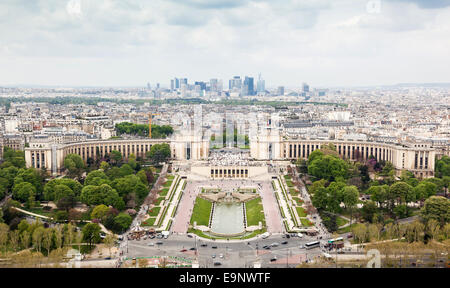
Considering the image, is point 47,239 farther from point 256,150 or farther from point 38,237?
point 256,150

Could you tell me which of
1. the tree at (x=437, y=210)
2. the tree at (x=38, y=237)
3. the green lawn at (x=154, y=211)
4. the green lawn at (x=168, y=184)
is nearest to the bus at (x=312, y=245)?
the tree at (x=437, y=210)

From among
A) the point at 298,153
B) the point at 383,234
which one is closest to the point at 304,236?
the point at 383,234

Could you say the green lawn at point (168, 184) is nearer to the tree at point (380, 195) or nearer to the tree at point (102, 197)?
the tree at point (102, 197)

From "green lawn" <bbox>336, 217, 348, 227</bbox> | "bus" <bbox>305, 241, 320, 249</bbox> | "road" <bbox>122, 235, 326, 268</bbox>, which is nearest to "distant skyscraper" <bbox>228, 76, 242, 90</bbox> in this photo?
"green lawn" <bbox>336, 217, 348, 227</bbox>

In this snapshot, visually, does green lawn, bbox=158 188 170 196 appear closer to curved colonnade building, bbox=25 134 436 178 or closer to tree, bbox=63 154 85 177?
tree, bbox=63 154 85 177

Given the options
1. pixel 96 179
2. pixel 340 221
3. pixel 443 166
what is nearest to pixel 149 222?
pixel 96 179

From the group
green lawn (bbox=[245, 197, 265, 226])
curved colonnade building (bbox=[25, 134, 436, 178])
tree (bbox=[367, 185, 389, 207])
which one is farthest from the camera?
curved colonnade building (bbox=[25, 134, 436, 178])
